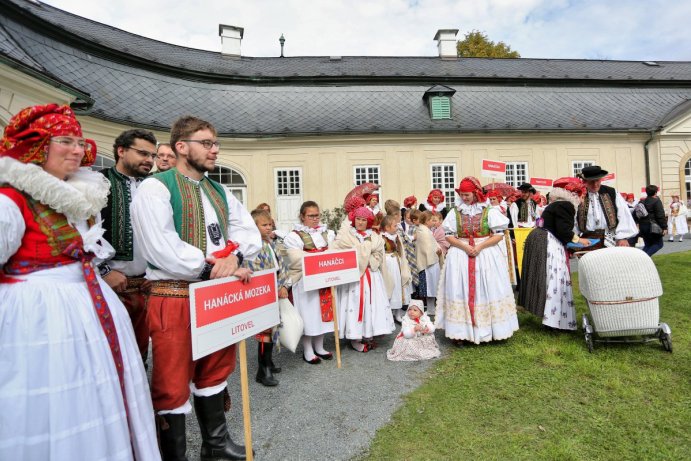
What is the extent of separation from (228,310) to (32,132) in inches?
51.3

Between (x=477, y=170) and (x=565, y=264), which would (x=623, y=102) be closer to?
(x=477, y=170)

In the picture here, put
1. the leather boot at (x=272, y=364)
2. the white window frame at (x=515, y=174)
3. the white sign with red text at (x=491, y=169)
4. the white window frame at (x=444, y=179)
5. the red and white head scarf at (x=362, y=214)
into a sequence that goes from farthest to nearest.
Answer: the white window frame at (x=515, y=174), the white window frame at (x=444, y=179), the white sign with red text at (x=491, y=169), the red and white head scarf at (x=362, y=214), the leather boot at (x=272, y=364)

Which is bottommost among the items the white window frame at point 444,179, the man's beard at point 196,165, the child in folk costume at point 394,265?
the child in folk costume at point 394,265

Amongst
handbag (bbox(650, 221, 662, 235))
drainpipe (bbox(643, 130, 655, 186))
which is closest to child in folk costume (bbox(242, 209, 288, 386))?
handbag (bbox(650, 221, 662, 235))

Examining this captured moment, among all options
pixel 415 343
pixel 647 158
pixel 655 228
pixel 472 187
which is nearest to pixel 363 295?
pixel 415 343

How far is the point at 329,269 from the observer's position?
184 inches

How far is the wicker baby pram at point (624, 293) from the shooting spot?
4230mm

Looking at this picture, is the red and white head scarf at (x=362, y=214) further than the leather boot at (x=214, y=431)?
Yes

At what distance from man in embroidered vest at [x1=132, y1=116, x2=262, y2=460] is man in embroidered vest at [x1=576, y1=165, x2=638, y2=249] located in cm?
442

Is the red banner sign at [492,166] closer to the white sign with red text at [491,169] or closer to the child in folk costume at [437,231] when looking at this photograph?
the white sign with red text at [491,169]

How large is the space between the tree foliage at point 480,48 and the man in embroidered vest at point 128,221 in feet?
93.5

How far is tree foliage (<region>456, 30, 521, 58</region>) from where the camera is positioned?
27.7 m

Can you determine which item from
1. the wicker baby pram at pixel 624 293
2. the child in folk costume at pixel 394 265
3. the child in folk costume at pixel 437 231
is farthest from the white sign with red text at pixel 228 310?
the child in folk costume at pixel 437 231

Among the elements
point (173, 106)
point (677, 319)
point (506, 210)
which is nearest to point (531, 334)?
point (677, 319)
